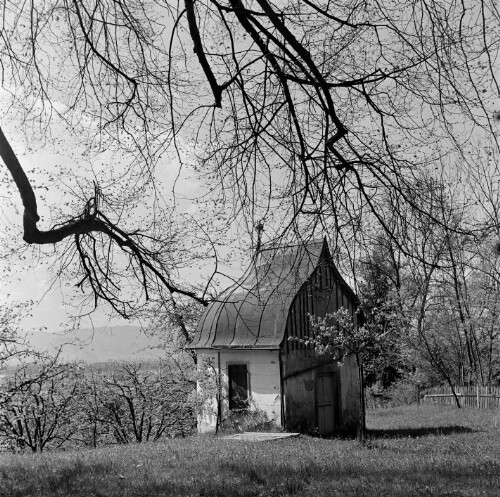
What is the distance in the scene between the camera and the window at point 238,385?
2080 cm

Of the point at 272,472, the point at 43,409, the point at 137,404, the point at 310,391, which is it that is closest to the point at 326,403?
the point at 310,391

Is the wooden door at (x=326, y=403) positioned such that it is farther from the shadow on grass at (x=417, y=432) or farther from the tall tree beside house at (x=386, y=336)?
the tall tree beside house at (x=386, y=336)

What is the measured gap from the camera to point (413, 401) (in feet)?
111

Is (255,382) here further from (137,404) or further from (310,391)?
(137,404)

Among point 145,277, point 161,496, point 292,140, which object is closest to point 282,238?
point 292,140

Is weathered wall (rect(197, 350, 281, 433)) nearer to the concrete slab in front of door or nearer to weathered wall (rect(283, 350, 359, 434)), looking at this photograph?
weathered wall (rect(283, 350, 359, 434))

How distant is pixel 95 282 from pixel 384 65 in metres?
6.06

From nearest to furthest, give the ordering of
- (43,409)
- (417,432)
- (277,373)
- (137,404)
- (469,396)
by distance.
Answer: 1. (277,373)
2. (417,432)
3. (43,409)
4. (137,404)
5. (469,396)

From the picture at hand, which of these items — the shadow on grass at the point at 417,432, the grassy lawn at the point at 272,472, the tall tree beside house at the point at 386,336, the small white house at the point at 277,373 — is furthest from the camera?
the tall tree beside house at the point at 386,336

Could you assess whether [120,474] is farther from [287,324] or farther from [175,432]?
[175,432]

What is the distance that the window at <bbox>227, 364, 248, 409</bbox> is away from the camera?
20.8 meters

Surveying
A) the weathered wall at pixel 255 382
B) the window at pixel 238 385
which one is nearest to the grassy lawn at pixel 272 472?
the weathered wall at pixel 255 382

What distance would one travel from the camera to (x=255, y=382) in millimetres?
20359

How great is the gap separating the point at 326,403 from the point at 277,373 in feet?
9.18
